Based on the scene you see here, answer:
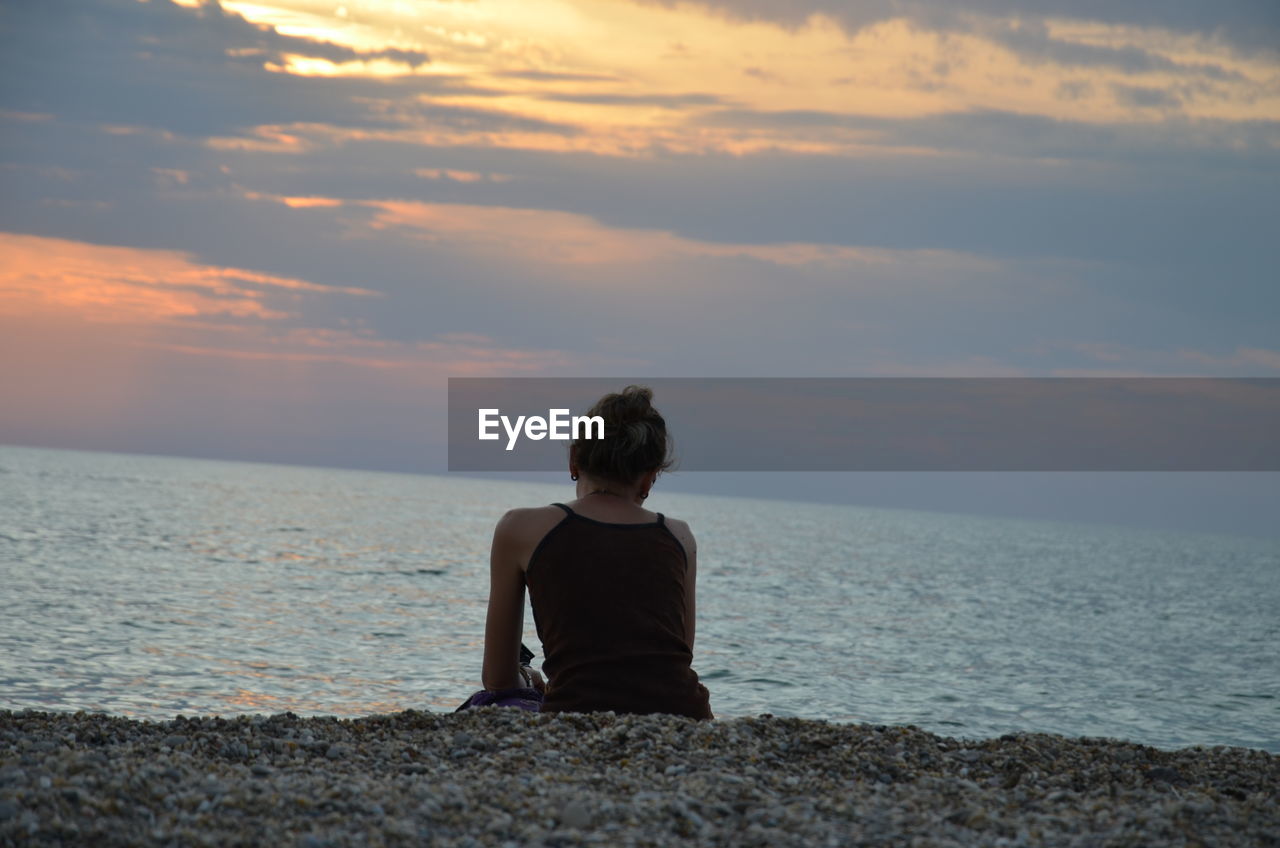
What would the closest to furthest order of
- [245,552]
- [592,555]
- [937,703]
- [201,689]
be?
[592,555] < [201,689] < [937,703] < [245,552]

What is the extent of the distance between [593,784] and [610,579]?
34.3 inches

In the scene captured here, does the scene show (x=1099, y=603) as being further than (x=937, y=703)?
Yes

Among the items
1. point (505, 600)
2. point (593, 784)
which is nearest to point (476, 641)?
point (505, 600)

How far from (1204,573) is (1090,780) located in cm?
7486

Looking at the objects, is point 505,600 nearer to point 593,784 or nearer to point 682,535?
point 682,535

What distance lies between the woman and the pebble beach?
16 cm

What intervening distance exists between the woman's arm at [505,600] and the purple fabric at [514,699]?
5.8 inches

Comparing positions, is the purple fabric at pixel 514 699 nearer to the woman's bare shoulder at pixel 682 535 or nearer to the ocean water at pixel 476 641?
the woman's bare shoulder at pixel 682 535

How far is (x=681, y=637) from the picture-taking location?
489cm

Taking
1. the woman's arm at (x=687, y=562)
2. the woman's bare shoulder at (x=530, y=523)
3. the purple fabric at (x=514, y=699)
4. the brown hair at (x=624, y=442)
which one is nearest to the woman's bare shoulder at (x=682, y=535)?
the woman's arm at (x=687, y=562)

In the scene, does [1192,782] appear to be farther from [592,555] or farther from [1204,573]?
[1204,573]

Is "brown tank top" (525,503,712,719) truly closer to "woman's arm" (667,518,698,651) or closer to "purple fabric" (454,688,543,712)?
"woman's arm" (667,518,698,651)

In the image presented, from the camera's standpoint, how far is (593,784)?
4246 mm

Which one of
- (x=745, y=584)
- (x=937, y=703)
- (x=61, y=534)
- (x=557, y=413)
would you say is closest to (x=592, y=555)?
(x=557, y=413)
